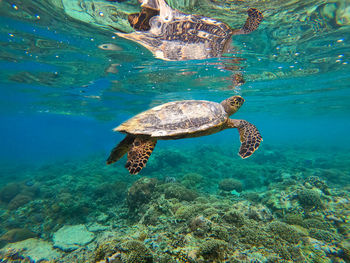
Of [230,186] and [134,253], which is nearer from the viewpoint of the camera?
[134,253]

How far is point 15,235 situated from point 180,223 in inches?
313

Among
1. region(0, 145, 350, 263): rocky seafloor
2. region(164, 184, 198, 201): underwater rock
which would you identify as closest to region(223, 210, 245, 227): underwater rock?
region(0, 145, 350, 263): rocky seafloor

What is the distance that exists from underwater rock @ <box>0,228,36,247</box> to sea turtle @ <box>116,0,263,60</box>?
33.9ft

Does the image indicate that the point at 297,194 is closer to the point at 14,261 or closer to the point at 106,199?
the point at 106,199

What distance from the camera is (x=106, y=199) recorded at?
376 inches

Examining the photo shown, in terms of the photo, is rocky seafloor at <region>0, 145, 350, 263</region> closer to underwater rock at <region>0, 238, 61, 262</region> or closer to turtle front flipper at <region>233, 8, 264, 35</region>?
A: underwater rock at <region>0, 238, 61, 262</region>

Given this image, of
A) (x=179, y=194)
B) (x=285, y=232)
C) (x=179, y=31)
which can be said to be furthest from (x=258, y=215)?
(x=179, y=31)

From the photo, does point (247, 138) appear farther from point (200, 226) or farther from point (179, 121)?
point (200, 226)

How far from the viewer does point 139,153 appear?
4.32m

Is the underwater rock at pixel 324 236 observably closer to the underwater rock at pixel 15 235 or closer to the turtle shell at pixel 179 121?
the turtle shell at pixel 179 121

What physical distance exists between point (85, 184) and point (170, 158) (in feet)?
28.0

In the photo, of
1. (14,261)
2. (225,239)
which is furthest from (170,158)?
(225,239)

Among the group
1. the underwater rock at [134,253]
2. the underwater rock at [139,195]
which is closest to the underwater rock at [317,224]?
the underwater rock at [134,253]

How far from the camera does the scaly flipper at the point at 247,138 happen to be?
4.58m
